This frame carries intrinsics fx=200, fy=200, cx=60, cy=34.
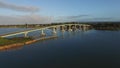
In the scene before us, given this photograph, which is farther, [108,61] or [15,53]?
[15,53]

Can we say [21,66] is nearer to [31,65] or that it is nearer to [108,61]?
[31,65]

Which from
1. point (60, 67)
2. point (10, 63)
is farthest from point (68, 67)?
point (10, 63)

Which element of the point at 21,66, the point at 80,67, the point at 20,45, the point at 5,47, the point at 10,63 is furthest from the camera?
the point at 20,45

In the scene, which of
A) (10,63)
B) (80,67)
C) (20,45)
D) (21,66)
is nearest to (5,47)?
(20,45)

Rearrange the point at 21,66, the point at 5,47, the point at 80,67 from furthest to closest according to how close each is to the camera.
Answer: the point at 5,47 → the point at 21,66 → the point at 80,67

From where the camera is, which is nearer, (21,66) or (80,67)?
(80,67)

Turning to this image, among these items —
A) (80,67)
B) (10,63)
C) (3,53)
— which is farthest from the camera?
(3,53)

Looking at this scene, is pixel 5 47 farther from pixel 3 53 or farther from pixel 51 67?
pixel 51 67

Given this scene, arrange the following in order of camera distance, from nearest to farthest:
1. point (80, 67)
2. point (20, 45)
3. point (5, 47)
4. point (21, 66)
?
point (80, 67)
point (21, 66)
point (5, 47)
point (20, 45)
